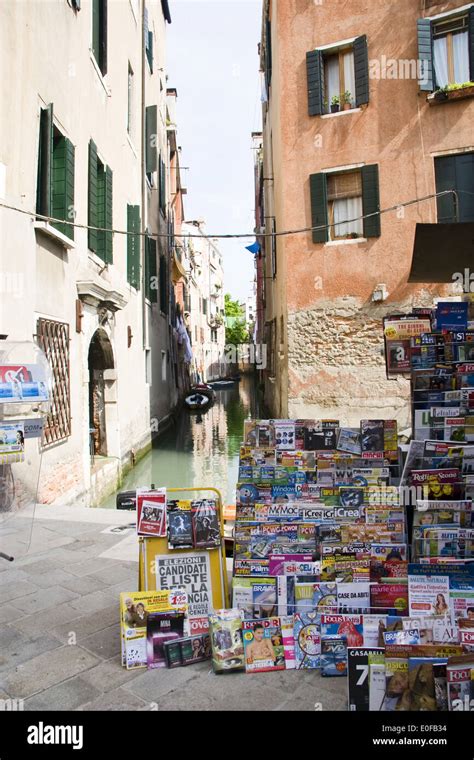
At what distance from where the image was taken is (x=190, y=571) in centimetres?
331

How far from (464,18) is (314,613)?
11.7 meters

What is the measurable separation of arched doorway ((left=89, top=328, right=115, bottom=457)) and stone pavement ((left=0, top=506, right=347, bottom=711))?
6.07 m

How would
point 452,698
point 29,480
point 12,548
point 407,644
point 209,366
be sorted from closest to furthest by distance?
1. point 452,698
2. point 407,644
3. point 29,480
4. point 12,548
5. point 209,366

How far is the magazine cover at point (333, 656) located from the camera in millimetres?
2783

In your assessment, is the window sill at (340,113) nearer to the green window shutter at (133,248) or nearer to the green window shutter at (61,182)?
the green window shutter at (133,248)

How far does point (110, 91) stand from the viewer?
1089 centimetres

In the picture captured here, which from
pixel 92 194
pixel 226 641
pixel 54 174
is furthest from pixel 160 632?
pixel 92 194

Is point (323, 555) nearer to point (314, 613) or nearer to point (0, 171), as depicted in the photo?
point (314, 613)

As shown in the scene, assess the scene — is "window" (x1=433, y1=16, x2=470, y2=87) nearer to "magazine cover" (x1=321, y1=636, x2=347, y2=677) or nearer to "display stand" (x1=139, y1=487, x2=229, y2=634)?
"display stand" (x1=139, y1=487, x2=229, y2=634)

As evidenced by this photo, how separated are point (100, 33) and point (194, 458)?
8.94 meters

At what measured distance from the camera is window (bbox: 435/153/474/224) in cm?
1041

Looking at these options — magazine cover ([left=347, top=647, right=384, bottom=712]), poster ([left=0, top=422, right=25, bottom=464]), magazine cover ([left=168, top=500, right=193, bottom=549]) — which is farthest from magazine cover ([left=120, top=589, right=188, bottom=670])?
poster ([left=0, top=422, right=25, bottom=464])

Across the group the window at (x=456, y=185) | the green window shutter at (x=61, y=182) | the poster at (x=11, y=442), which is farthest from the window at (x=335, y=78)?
the poster at (x=11, y=442)

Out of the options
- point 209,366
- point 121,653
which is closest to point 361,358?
point 121,653
